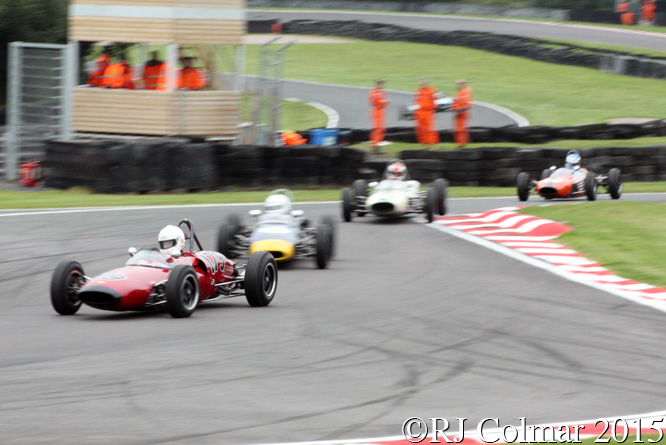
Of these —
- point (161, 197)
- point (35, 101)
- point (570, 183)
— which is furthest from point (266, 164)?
point (570, 183)

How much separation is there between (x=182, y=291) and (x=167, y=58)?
1241cm

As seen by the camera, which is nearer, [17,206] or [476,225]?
[476,225]

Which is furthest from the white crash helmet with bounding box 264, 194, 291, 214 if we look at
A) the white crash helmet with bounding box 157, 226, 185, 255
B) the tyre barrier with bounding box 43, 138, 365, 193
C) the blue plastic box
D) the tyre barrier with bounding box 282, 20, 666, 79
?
the tyre barrier with bounding box 282, 20, 666, 79

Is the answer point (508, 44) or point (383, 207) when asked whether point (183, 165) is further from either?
point (508, 44)

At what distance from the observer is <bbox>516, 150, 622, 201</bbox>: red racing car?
16641 mm

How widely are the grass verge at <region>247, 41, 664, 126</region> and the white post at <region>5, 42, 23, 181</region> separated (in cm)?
1270

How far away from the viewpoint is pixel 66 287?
7.80 m

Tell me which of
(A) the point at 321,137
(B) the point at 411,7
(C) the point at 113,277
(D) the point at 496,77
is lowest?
(C) the point at 113,277

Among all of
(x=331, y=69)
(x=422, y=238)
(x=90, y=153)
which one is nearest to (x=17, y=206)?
(x=90, y=153)

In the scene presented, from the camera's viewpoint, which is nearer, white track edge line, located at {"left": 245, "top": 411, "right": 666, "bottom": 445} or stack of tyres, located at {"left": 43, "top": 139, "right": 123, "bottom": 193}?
white track edge line, located at {"left": 245, "top": 411, "right": 666, "bottom": 445}

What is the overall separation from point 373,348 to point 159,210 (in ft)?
28.5

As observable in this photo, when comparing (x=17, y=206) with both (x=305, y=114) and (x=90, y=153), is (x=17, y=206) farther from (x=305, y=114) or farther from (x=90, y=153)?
(x=305, y=114)

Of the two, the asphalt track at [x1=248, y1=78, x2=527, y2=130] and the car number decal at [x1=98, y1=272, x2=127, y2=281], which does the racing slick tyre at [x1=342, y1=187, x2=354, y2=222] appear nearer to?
the car number decal at [x1=98, y1=272, x2=127, y2=281]

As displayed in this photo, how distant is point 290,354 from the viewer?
6629 millimetres
